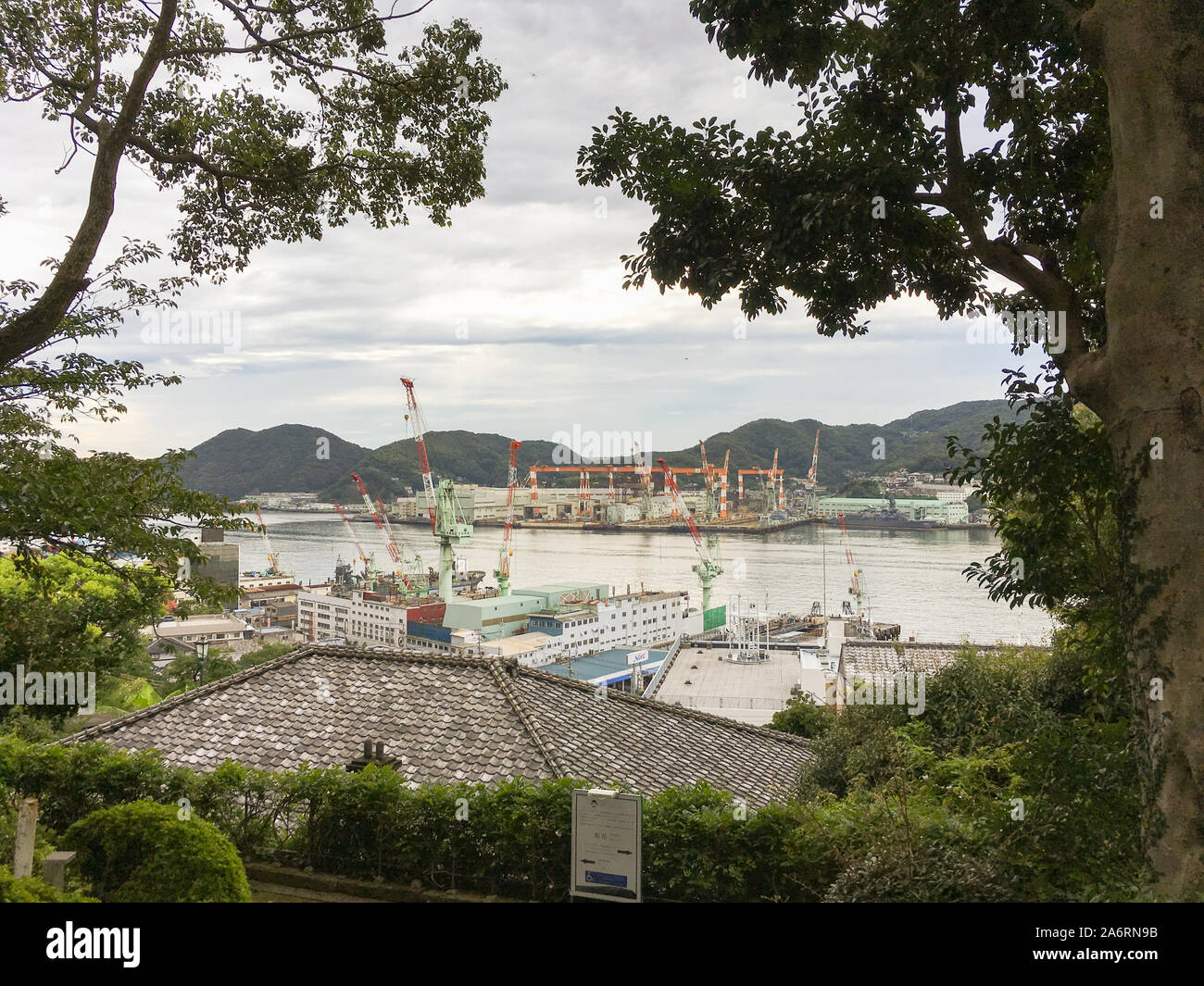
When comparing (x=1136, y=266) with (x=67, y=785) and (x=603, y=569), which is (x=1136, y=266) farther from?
(x=603, y=569)

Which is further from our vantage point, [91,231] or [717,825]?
[717,825]

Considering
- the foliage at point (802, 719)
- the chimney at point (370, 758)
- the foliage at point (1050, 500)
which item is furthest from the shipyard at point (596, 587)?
the foliage at point (1050, 500)

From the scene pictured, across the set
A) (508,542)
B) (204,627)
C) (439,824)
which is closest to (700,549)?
(508,542)

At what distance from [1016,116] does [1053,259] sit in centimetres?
85

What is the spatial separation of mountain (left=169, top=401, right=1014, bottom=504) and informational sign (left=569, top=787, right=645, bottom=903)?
3014 cm

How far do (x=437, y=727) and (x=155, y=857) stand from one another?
3732 millimetres

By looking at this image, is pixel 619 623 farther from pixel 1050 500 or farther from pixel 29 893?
pixel 29 893

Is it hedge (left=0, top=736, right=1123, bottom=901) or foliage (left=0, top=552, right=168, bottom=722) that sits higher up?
foliage (left=0, top=552, right=168, bottom=722)

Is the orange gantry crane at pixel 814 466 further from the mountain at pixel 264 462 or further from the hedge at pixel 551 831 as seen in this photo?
the hedge at pixel 551 831

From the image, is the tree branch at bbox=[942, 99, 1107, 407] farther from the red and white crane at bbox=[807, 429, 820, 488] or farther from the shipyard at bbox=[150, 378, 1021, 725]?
the red and white crane at bbox=[807, 429, 820, 488]

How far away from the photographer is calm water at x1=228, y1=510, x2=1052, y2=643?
34094 mm

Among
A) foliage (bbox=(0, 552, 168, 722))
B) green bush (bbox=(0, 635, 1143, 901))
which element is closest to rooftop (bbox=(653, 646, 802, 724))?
foliage (bbox=(0, 552, 168, 722))

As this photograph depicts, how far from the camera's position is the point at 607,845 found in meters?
3.63
